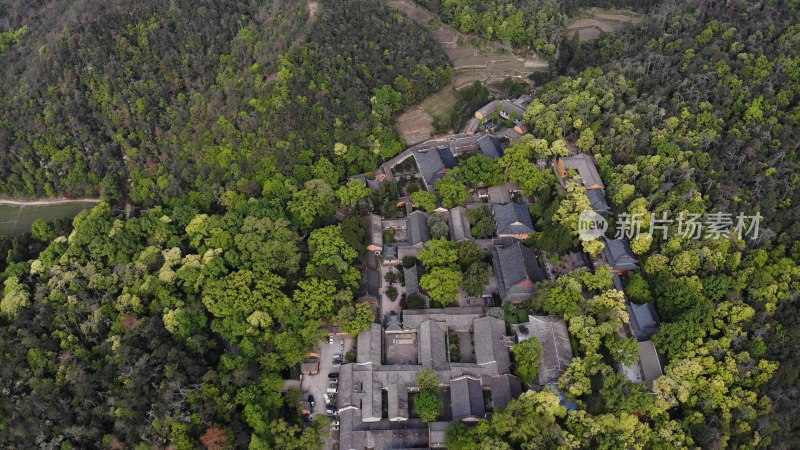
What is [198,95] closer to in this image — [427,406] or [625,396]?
[427,406]

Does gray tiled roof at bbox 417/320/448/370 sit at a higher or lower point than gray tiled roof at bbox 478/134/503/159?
lower

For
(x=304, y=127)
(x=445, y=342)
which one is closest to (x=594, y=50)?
(x=304, y=127)

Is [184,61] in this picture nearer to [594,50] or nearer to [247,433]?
[247,433]

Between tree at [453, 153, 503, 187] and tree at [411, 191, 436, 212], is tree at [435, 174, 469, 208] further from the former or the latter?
tree at [453, 153, 503, 187]

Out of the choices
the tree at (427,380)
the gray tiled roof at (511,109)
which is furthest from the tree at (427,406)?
the gray tiled roof at (511,109)

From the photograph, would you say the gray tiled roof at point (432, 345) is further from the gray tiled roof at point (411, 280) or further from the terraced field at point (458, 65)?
the terraced field at point (458, 65)

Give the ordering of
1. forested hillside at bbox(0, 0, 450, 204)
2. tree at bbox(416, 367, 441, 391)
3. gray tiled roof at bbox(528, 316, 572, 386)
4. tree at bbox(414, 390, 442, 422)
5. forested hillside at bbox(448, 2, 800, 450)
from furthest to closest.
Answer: forested hillside at bbox(0, 0, 450, 204), gray tiled roof at bbox(528, 316, 572, 386), tree at bbox(416, 367, 441, 391), tree at bbox(414, 390, 442, 422), forested hillside at bbox(448, 2, 800, 450)

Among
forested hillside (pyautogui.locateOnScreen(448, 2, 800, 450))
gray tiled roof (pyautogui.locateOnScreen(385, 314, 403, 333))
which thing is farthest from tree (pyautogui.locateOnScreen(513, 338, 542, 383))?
gray tiled roof (pyautogui.locateOnScreen(385, 314, 403, 333))

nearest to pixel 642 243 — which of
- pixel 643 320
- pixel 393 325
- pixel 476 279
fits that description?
pixel 643 320
